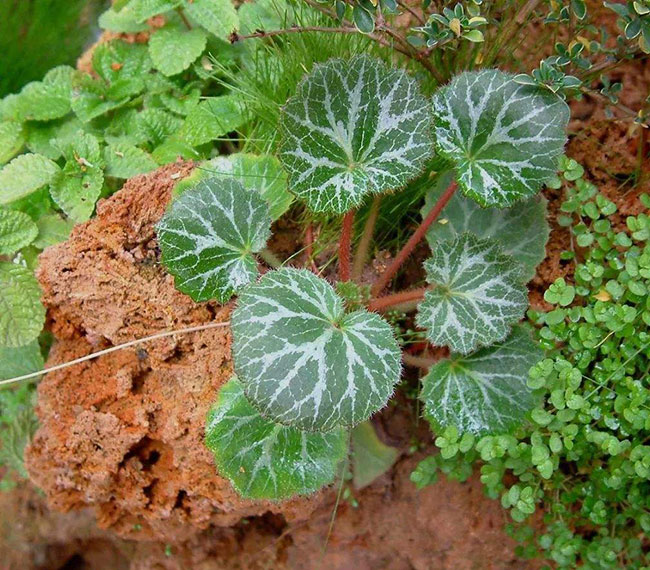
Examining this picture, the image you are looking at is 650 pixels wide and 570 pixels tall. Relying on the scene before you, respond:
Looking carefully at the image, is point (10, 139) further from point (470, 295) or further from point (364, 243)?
point (470, 295)

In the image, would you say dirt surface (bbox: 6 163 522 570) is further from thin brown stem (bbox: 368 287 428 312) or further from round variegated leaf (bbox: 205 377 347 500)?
thin brown stem (bbox: 368 287 428 312)

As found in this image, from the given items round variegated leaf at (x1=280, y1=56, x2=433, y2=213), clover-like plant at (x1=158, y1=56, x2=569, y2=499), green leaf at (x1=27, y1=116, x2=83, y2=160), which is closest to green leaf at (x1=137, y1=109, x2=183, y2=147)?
green leaf at (x1=27, y1=116, x2=83, y2=160)

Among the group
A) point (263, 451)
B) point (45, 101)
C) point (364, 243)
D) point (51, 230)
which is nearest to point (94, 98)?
point (45, 101)

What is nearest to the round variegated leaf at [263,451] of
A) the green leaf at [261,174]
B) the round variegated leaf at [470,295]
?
the round variegated leaf at [470,295]

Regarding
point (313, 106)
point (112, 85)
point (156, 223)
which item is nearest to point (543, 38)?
point (313, 106)

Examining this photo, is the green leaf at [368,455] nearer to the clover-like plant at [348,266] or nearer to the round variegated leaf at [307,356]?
the clover-like plant at [348,266]

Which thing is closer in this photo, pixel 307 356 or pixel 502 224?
pixel 307 356

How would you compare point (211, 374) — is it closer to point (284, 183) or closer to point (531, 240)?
point (284, 183)
